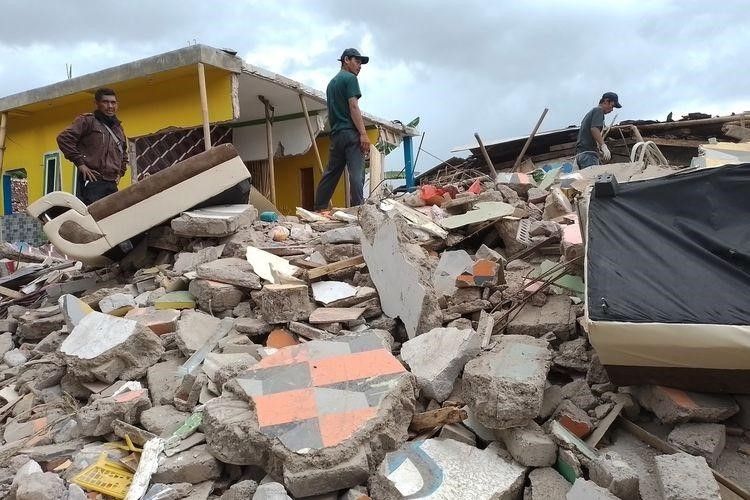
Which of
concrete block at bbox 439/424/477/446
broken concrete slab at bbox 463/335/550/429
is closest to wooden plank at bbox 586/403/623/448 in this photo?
broken concrete slab at bbox 463/335/550/429

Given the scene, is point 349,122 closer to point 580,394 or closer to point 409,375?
point 409,375

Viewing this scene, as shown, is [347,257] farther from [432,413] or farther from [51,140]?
[51,140]

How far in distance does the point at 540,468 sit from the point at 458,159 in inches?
458

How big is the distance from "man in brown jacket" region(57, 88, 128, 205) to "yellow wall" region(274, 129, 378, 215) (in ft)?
22.8

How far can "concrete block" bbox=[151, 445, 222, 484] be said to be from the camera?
251 cm

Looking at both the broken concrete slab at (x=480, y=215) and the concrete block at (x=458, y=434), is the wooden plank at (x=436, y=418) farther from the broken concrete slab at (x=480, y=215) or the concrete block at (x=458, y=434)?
the broken concrete slab at (x=480, y=215)

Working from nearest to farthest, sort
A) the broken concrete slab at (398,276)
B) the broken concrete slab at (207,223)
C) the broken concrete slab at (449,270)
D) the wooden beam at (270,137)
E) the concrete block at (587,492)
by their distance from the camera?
the concrete block at (587,492)
the broken concrete slab at (398,276)
the broken concrete slab at (449,270)
the broken concrete slab at (207,223)
the wooden beam at (270,137)

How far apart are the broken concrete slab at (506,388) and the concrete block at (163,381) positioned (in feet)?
5.69

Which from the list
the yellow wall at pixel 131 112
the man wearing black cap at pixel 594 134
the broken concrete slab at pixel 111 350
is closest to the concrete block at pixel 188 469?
the broken concrete slab at pixel 111 350

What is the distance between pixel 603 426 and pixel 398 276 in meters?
1.59

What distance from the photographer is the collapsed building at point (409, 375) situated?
90.7 inches

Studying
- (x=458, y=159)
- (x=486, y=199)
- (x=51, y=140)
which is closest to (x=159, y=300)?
(x=486, y=199)

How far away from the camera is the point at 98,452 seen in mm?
2752

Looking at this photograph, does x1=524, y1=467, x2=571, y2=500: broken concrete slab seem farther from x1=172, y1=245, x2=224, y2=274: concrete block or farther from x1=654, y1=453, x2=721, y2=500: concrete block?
x1=172, y1=245, x2=224, y2=274: concrete block
